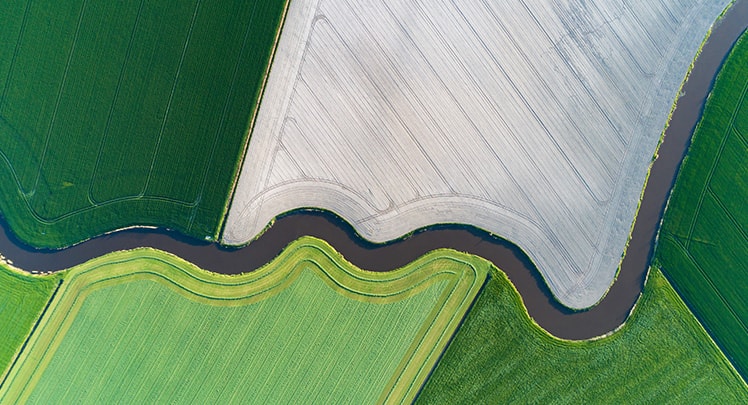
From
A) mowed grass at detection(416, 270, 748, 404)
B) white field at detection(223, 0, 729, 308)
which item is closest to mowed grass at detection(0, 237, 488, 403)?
mowed grass at detection(416, 270, 748, 404)

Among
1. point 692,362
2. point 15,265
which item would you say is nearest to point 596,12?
point 692,362

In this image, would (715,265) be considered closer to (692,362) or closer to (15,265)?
(692,362)

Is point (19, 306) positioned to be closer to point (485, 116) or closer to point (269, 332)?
point (269, 332)

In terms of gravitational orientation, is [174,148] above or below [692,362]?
above

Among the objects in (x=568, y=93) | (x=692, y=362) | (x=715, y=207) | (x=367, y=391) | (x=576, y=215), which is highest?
(x=568, y=93)

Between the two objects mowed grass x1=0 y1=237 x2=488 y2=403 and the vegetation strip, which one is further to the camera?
the vegetation strip

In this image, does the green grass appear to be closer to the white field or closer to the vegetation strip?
the vegetation strip

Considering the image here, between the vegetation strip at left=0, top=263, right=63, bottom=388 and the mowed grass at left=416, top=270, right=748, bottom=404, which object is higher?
the vegetation strip at left=0, top=263, right=63, bottom=388
